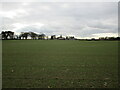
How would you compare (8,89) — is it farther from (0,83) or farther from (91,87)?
(91,87)

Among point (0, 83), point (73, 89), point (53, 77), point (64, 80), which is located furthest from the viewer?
point (53, 77)

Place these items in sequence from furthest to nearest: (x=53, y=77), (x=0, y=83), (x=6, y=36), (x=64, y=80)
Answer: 1. (x=6, y=36)
2. (x=53, y=77)
3. (x=64, y=80)
4. (x=0, y=83)

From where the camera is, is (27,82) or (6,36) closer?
(27,82)

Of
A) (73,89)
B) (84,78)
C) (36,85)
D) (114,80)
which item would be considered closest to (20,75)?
(36,85)

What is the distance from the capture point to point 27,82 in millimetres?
4781

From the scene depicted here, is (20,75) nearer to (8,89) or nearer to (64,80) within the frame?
(8,89)

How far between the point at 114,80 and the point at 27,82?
4354 mm

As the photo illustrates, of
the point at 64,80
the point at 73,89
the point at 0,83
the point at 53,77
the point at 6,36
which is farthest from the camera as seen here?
the point at 6,36

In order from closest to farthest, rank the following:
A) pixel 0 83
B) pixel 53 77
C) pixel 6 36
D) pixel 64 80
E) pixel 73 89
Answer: pixel 73 89 < pixel 0 83 < pixel 64 80 < pixel 53 77 < pixel 6 36

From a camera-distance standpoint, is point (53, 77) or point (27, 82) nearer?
point (27, 82)

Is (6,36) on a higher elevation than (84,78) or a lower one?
higher

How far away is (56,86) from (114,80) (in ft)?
9.82

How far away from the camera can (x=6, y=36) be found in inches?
3297

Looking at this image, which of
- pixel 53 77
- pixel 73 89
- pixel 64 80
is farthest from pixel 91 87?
pixel 53 77
